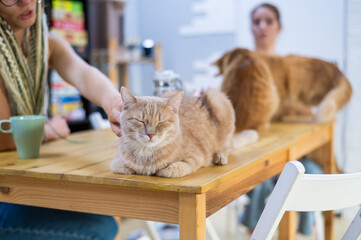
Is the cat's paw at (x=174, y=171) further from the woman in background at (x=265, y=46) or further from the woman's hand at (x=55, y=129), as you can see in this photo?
the woman in background at (x=265, y=46)

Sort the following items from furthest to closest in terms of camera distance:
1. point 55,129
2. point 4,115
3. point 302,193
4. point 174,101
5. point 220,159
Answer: point 55,129
point 4,115
point 220,159
point 174,101
point 302,193

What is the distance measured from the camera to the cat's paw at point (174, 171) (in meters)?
0.83

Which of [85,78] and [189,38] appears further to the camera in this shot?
[189,38]

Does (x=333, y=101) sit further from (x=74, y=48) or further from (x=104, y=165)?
(x=74, y=48)

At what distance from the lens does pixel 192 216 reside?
767mm

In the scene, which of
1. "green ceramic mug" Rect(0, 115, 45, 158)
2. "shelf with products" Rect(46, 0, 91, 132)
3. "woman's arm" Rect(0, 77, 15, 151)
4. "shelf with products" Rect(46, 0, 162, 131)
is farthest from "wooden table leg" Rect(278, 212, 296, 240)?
"shelf with products" Rect(46, 0, 91, 132)

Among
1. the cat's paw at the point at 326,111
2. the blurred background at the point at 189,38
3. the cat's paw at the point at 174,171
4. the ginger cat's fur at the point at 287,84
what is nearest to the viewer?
the cat's paw at the point at 174,171

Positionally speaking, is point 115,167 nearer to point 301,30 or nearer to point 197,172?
point 197,172

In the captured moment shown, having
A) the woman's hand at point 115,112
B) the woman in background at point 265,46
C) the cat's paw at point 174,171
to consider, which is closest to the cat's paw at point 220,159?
the cat's paw at point 174,171

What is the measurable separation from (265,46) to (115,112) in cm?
122

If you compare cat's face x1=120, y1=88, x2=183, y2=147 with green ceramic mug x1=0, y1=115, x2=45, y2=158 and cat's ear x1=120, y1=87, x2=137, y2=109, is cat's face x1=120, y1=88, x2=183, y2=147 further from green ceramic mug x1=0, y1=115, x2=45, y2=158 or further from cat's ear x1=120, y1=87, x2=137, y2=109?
green ceramic mug x1=0, y1=115, x2=45, y2=158

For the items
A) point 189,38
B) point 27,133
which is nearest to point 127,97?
point 27,133

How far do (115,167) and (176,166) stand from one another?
0.47ft

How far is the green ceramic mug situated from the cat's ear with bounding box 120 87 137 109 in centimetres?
34
